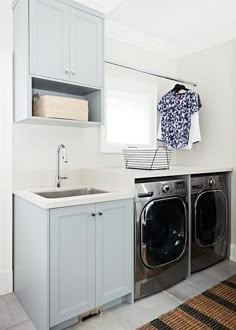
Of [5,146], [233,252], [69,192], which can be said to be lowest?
[233,252]

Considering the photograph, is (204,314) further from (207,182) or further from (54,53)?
(54,53)

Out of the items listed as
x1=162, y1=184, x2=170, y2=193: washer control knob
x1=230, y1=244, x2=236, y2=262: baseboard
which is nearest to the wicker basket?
x1=162, y1=184, x2=170, y2=193: washer control knob

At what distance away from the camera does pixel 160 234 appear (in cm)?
217

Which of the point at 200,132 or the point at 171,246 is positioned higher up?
the point at 200,132

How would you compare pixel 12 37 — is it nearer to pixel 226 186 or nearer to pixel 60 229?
pixel 60 229

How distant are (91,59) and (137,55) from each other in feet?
3.44

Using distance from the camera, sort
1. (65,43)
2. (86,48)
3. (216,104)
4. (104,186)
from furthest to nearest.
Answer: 1. (216,104)
2. (104,186)
3. (86,48)
4. (65,43)

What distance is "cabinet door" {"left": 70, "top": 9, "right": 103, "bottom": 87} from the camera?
6.65 ft

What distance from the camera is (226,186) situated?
279 cm

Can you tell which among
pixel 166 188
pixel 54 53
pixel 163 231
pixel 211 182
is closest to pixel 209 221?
pixel 211 182

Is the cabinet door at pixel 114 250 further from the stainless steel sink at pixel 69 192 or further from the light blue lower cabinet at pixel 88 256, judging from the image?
the stainless steel sink at pixel 69 192

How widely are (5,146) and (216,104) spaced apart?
7.54ft

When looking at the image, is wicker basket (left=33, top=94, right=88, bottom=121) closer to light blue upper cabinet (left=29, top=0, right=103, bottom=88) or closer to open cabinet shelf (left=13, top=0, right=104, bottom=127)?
open cabinet shelf (left=13, top=0, right=104, bottom=127)

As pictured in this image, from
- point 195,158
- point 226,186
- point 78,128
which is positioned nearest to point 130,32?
point 78,128
